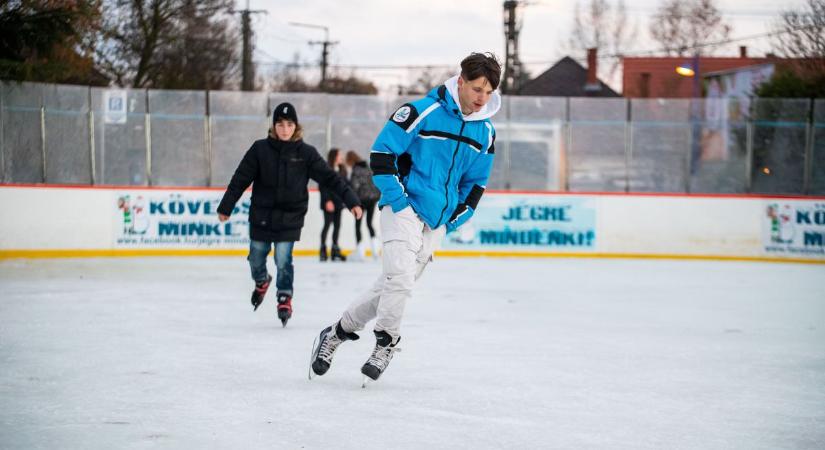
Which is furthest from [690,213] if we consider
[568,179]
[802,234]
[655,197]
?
[568,179]

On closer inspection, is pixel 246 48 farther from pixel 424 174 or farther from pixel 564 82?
pixel 424 174

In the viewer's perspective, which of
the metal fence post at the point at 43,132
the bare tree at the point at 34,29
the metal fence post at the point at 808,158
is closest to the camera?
the bare tree at the point at 34,29

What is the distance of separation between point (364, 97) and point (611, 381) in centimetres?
1438

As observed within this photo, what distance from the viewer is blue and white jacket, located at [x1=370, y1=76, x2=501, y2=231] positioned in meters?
5.05

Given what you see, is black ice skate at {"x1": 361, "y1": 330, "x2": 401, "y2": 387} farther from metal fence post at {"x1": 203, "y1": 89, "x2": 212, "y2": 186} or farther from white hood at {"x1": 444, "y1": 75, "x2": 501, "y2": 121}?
metal fence post at {"x1": 203, "y1": 89, "x2": 212, "y2": 186}

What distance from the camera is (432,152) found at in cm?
516

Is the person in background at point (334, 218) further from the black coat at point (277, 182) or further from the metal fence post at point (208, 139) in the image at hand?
the black coat at point (277, 182)

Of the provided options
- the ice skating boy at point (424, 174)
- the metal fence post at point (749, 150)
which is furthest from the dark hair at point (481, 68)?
the metal fence post at point (749, 150)

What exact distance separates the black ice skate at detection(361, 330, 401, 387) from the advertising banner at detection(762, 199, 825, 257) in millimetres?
13266

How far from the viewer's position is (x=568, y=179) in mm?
20609

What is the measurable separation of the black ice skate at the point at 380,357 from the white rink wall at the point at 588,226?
11.4m

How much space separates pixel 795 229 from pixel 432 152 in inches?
534

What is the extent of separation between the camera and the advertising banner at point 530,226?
17.5 metres

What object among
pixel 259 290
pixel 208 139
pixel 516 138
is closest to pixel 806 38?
pixel 516 138
